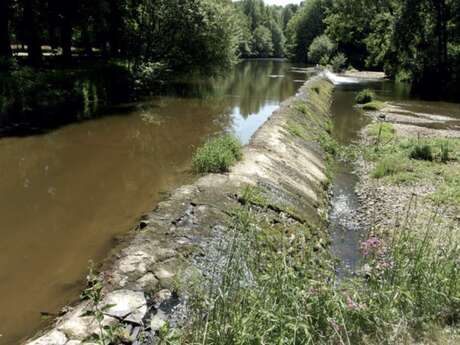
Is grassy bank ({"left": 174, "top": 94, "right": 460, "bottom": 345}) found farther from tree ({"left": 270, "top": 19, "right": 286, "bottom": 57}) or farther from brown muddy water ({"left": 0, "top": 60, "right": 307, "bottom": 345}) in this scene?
tree ({"left": 270, "top": 19, "right": 286, "bottom": 57})

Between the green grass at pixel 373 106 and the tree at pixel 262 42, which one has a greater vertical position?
the tree at pixel 262 42

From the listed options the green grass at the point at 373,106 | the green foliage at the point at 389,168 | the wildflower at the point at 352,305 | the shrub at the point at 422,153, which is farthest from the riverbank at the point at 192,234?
the green grass at the point at 373,106

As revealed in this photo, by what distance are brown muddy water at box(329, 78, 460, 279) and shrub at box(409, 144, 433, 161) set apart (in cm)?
228

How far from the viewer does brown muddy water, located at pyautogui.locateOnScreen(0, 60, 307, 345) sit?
270 inches

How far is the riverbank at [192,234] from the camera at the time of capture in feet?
18.0

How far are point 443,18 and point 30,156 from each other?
38232 millimetres

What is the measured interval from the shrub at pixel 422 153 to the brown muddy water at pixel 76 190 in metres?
7.10

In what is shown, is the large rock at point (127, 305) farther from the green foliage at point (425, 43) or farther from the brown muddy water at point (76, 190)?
the green foliage at point (425, 43)

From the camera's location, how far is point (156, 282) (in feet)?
21.2

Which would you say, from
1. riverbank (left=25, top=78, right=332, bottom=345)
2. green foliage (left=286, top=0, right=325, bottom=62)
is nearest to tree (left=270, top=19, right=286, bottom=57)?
green foliage (left=286, top=0, right=325, bottom=62)

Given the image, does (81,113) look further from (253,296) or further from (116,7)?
(253,296)

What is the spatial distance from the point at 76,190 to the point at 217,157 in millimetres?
3915

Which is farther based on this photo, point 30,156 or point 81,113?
point 81,113

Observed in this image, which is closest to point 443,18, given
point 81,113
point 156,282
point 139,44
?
point 139,44
